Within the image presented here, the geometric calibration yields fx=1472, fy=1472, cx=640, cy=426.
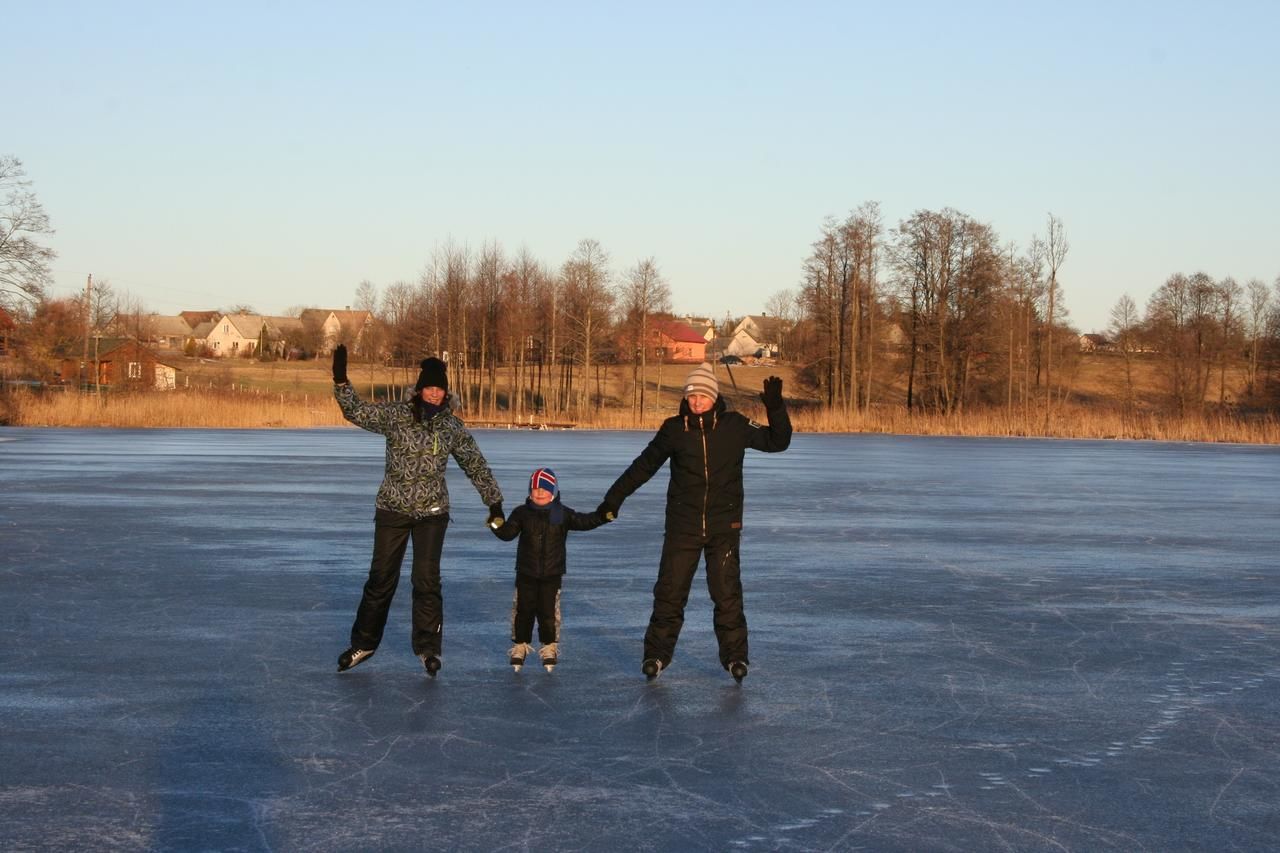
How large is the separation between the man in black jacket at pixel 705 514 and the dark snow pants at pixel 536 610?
61 cm

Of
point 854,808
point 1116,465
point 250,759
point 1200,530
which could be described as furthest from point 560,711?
point 1116,465

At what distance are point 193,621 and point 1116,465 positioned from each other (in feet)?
89.0

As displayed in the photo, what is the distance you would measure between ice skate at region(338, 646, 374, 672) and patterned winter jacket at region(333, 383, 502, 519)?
31.9 inches

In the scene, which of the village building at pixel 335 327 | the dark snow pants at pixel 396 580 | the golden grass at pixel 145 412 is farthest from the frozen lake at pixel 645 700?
the village building at pixel 335 327

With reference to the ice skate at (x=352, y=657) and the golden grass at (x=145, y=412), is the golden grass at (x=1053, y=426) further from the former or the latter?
the ice skate at (x=352, y=657)

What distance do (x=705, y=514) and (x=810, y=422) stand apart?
165 ft

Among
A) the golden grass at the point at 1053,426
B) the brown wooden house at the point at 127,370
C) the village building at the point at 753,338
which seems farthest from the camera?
the village building at the point at 753,338

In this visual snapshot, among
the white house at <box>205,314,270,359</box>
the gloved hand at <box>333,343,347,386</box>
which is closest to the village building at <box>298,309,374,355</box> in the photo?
the white house at <box>205,314,270,359</box>

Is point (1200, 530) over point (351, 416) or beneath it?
beneath

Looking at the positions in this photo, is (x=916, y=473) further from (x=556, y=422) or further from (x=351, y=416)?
(x=556, y=422)

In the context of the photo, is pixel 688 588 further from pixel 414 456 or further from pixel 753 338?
pixel 753 338

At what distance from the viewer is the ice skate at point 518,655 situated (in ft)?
27.5

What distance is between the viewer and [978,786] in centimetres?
593

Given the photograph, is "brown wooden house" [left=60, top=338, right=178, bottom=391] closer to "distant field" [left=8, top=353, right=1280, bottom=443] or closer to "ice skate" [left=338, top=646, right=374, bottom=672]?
"distant field" [left=8, top=353, right=1280, bottom=443]
